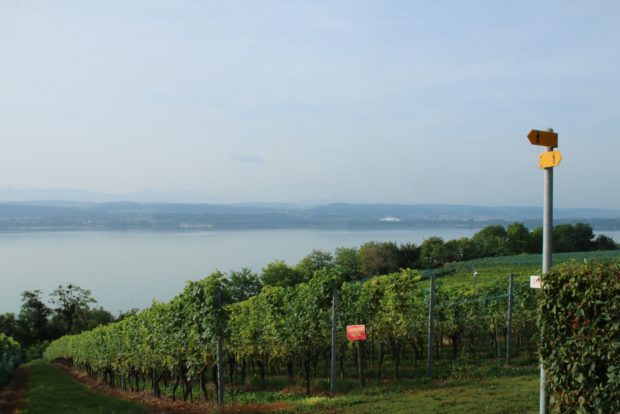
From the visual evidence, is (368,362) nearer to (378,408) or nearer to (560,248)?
(378,408)

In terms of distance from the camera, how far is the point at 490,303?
732 inches

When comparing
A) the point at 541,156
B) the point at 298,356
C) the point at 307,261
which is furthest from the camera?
the point at 307,261

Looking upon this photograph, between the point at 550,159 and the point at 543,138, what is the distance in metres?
0.25

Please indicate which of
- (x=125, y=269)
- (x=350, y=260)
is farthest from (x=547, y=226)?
(x=125, y=269)

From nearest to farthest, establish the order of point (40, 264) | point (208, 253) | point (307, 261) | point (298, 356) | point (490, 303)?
point (298, 356) → point (490, 303) → point (307, 261) → point (40, 264) → point (208, 253)

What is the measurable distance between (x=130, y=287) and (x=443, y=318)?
107635 mm

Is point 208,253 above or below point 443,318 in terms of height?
below

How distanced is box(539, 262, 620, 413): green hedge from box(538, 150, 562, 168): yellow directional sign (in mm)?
1150

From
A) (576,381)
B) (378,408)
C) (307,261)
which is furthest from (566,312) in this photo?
(307,261)

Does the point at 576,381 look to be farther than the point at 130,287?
No

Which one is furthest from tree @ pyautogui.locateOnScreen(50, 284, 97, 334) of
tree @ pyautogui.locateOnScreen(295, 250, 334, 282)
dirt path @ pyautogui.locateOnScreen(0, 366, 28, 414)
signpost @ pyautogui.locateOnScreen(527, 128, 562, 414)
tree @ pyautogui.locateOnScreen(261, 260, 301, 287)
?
signpost @ pyautogui.locateOnScreen(527, 128, 562, 414)

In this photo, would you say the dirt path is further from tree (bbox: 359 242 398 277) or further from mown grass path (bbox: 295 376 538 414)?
tree (bbox: 359 242 398 277)

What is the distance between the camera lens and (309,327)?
1413cm

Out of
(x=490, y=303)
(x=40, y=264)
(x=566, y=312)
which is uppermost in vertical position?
(x=566, y=312)
